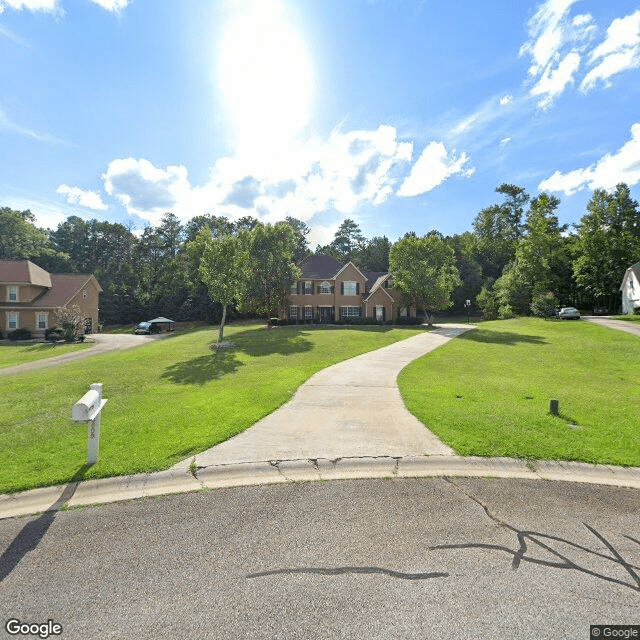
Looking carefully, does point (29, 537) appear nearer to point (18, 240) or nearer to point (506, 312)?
point (506, 312)

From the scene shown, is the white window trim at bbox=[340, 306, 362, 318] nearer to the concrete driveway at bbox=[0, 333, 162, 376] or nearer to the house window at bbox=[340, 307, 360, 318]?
the house window at bbox=[340, 307, 360, 318]

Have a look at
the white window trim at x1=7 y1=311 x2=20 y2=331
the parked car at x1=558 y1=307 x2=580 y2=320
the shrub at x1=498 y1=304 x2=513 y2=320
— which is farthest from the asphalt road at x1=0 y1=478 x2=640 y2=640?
the white window trim at x1=7 y1=311 x2=20 y2=331

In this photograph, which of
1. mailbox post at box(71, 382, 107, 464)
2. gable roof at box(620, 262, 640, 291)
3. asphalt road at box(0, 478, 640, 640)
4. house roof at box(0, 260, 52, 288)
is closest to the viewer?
asphalt road at box(0, 478, 640, 640)

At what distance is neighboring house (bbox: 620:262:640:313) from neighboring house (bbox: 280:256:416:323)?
28032 mm

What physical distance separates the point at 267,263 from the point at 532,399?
28740mm

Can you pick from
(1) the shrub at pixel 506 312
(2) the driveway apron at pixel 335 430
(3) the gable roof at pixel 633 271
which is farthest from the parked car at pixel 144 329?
(3) the gable roof at pixel 633 271

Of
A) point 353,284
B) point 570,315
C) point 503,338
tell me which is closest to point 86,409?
point 503,338

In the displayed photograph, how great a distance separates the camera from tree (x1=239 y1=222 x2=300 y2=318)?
114 feet

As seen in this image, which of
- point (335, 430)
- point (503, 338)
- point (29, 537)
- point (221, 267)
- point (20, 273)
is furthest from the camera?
point (20, 273)

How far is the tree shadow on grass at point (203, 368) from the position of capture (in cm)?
1462

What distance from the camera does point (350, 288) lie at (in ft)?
149

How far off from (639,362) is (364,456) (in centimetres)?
1781

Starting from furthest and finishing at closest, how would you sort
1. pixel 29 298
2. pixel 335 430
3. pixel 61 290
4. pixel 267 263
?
pixel 61 290, pixel 29 298, pixel 267 263, pixel 335 430

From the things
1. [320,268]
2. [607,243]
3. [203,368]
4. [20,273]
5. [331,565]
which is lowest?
[203,368]
